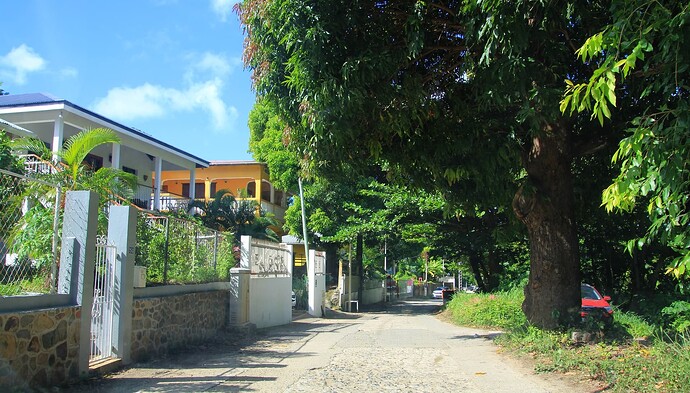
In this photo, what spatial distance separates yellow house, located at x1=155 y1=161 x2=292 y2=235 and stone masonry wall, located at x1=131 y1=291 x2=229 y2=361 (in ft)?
58.5

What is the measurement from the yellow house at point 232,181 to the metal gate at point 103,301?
2186cm

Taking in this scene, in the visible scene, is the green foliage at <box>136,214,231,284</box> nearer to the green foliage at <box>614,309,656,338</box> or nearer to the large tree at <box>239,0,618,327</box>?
the large tree at <box>239,0,618,327</box>

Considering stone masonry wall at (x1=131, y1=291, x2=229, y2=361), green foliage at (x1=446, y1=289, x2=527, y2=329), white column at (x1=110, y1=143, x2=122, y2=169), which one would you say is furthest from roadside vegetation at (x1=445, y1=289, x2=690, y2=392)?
white column at (x1=110, y1=143, x2=122, y2=169)

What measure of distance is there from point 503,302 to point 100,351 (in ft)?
44.5

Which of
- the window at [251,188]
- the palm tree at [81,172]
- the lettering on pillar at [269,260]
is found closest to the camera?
the palm tree at [81,172]

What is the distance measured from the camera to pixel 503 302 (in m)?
18.8

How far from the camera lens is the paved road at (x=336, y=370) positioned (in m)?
7.80

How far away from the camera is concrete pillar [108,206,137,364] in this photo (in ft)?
29.6

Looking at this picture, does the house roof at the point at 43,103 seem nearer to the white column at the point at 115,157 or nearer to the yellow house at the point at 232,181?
the white column at the point at 115,157

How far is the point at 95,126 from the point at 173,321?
10.6 metres

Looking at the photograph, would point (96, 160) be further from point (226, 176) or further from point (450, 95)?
point (450, 95)

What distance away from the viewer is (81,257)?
26.1 ft

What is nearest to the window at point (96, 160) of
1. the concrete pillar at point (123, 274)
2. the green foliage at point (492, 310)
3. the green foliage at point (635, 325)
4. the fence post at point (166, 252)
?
the fence post at point (166, 252)

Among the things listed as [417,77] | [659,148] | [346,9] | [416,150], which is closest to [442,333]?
[416,150]
